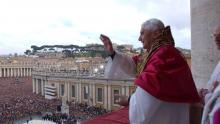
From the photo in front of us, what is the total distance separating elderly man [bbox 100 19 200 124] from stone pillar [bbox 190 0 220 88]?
1.24 metres

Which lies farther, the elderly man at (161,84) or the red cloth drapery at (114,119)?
the red cloth drapery at (114,119)

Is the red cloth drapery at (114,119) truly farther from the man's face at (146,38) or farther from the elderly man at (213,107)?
the elderly man at (213,107)

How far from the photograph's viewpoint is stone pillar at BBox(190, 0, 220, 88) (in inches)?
127

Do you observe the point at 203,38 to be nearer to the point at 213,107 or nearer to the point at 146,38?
the point at 146,38

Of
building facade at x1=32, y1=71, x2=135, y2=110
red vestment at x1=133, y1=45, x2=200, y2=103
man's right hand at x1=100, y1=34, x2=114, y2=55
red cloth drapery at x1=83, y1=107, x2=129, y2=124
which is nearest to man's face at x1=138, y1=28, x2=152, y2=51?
red vestment at x1=133, y1=45, x2=200, y2=103

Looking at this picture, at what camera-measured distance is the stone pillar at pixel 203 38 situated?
10.6 ft

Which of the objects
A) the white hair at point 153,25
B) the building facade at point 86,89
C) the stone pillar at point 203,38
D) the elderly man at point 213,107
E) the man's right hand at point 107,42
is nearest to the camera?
the elderly man at point 213,107

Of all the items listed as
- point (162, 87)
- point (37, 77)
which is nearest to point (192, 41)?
point (162, 87)

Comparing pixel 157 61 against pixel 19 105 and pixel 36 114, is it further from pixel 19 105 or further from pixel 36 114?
pixel 19 105

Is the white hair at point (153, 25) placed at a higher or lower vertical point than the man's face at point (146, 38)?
higher

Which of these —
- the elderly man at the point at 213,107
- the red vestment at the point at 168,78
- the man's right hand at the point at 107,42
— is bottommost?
the elderly man at the point at 213,107

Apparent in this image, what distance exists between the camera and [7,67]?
248ft

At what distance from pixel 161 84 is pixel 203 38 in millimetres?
1536

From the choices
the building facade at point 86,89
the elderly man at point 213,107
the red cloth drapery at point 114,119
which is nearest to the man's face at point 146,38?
the elderly man at point 213,107
